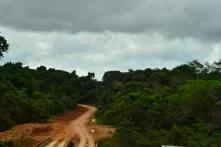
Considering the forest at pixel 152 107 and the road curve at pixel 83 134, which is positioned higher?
the forest at pixel 152 107

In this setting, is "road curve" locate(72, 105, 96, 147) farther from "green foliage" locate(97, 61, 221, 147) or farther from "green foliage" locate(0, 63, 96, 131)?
"green foliage" locate(0, 63, 96, 131)

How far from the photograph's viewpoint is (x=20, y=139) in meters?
55.6

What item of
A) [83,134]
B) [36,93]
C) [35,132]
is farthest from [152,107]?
[36,93]

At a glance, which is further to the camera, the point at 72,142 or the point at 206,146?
the point at 72,142

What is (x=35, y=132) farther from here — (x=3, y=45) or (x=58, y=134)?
(x=3, y=45)

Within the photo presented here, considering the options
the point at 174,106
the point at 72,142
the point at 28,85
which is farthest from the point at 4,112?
the point at 28,85

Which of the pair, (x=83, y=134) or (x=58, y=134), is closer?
(x=58, y=134)

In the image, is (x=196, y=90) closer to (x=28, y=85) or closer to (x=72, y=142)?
(x=72, y=142)

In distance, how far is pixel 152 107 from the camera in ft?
187

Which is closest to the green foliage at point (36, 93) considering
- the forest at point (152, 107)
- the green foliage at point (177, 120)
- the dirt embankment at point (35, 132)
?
the forest at point (152, 107)

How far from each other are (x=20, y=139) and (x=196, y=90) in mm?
17397

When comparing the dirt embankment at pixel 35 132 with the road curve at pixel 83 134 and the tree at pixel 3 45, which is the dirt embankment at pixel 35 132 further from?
the tree at pixel 3 45

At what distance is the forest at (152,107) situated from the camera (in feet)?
158

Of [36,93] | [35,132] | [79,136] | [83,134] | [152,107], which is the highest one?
[36,93]
